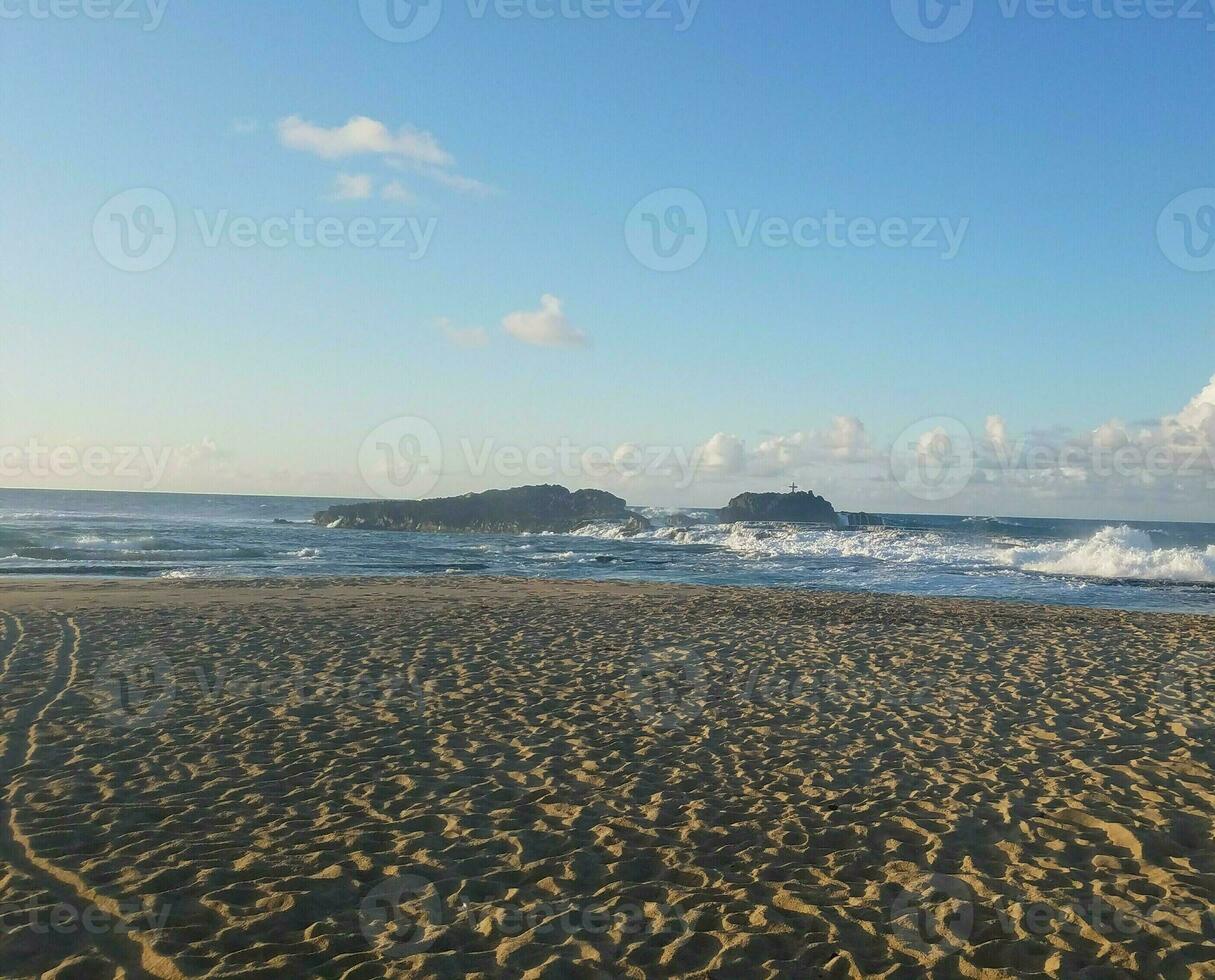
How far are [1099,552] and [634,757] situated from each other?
1399 inches

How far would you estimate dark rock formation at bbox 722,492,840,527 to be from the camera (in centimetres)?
9462

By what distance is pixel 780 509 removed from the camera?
311 ft

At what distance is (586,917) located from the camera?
489cm

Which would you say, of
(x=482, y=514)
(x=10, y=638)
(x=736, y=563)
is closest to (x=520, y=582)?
(x=736, y=563)

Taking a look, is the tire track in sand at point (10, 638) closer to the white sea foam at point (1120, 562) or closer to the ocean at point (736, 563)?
the ocean at point (736, 563)

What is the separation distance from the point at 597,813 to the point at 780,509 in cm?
9068

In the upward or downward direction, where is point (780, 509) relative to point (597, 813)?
upward

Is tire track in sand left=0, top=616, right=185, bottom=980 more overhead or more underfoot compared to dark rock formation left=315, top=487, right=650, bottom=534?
more underfoot

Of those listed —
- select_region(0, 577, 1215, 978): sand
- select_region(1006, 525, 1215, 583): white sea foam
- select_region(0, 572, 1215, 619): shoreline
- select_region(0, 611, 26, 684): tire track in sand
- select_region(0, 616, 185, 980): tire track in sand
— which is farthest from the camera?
select_region(1006, 525, 1215, 583): white sea foam

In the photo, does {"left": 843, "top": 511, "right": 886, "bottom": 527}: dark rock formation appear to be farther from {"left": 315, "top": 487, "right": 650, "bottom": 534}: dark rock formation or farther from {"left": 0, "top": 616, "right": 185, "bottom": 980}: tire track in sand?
{"left": 0, "top": 616, "right": 185, "bottom": 980}: tire track in sand

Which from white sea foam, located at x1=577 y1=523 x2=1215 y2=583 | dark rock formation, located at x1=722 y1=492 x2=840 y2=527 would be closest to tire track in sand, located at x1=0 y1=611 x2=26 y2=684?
white sea foam, located at x1=577 y1=523 x2=1215 y2=583

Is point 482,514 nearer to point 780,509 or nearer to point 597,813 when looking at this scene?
point 780,509

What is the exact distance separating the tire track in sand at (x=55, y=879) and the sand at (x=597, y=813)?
2 centimetres

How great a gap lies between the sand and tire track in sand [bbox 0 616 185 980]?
2 cm
